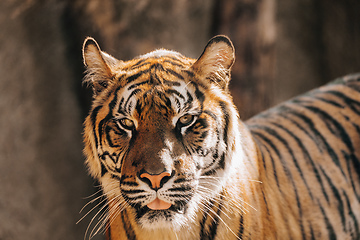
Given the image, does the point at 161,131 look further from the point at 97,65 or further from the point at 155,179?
the point at 97,65

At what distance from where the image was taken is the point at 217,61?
1600mm

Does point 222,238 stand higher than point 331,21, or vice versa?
point 331,21

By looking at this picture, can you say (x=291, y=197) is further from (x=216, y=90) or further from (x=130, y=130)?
(x=130, y=130)

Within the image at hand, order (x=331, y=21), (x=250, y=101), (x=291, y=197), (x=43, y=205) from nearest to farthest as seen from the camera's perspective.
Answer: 1. (x=291, y=197)
2. (x=43, y=205)
3. (x=250, y=101)
4. (x=331, y=21)

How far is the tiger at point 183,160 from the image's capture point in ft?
4.79

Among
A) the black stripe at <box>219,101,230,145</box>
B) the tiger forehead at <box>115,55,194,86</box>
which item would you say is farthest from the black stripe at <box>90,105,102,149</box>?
the black stripe at <box>219,101,230,145</box>

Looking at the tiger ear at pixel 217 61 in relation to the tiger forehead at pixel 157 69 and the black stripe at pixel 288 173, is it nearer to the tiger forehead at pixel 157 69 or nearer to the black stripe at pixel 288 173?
the tiger forehead at pixel 157 69

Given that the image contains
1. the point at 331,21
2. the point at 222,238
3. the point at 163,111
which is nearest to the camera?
the point at 163,111

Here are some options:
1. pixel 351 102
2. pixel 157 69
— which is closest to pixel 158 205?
pixel 157 69

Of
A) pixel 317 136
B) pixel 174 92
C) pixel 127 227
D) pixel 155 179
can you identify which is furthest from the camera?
pixel 317 136

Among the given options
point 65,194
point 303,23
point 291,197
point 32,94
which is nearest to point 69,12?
point 32,94

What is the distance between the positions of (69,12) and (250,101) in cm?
169

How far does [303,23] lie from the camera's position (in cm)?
521

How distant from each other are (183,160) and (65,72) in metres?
1.98
